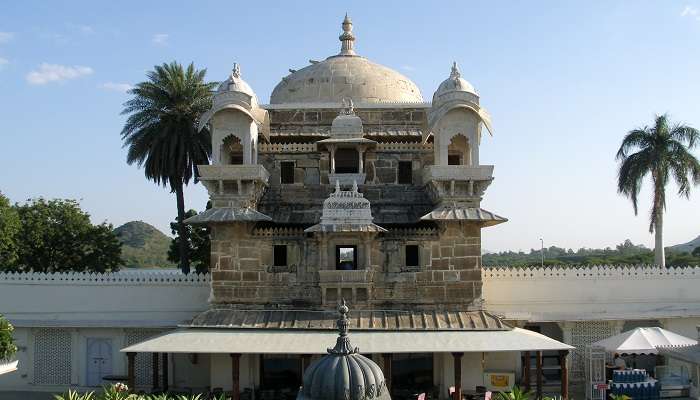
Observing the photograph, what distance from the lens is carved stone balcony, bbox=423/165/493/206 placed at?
66.4 feet

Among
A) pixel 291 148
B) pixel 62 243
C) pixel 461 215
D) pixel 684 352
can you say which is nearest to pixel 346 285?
pixel 461 215

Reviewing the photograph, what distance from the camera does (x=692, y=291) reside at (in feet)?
76.4

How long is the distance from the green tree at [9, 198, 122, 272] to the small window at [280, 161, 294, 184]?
1319 cm

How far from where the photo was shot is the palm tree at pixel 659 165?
28656mm

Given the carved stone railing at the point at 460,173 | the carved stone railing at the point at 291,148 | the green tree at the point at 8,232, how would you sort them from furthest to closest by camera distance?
the green tree at the point at 8,232
the carved stone railing at the point at 291,148
the carved stone railing at the point at 460,173

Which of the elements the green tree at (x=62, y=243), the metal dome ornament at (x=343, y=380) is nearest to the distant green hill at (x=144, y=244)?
the green tree at (x=62, y=243)

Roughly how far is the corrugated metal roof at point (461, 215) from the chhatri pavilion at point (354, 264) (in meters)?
0.03

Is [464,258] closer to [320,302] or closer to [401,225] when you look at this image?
[401,225]

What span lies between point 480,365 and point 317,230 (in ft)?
19.7

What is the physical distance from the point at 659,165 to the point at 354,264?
1469 cm

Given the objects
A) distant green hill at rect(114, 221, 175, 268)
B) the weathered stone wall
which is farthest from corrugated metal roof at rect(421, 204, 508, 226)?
distant green hill at rect(114, 221, 175, 268)

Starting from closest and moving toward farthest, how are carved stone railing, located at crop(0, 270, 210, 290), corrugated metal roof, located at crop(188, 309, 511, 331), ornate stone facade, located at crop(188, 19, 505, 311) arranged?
corrugated metal roof, located at crop(188, 309, 511, 331) → ornate stone facade, located at crop(188, 19, 505, 311) → carved stone railing, located at crop(0, 270, 210, 290)

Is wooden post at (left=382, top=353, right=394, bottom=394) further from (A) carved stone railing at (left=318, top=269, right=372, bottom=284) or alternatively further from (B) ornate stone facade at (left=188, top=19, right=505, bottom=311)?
(A) carved stone railing at (left=318, top=269, right=372, bottom=284)

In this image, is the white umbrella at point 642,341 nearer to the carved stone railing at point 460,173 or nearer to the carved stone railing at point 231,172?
the carved stone railing at point 460,173
